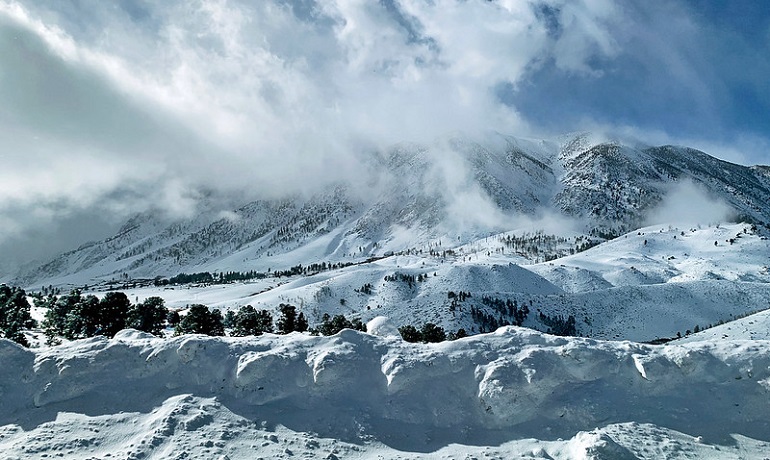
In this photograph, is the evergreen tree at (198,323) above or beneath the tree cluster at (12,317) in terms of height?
beneath

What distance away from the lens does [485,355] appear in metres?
21.2

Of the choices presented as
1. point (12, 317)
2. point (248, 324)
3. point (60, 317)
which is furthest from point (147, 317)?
point (12, 317)

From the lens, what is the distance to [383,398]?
782 inches

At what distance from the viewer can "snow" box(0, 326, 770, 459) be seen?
17312 millimetres

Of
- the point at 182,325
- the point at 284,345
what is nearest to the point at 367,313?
the point at 182,325

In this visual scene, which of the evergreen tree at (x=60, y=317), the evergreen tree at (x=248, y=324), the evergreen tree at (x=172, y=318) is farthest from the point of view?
the evergreen tree at (x=172, y=318)

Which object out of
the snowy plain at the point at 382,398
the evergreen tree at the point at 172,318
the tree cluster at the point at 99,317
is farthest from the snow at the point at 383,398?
the evergreen tree at the point at 172,318

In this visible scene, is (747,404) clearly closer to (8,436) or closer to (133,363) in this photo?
(133,363)

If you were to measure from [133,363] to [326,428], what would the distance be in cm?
970

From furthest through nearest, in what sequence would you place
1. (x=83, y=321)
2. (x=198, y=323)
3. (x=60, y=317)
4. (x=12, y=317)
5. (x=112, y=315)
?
(x=60, y=317)
(x=198, y=323)
(x=112, y=315)
(x=12, y=317)
(x=83, y=321)

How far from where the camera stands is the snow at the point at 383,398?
17.3 metres

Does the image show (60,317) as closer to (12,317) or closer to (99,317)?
(12,317)

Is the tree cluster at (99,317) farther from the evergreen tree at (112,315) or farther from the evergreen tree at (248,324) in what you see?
the evergreen tree at (248,324)

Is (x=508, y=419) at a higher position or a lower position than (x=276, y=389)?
lower
